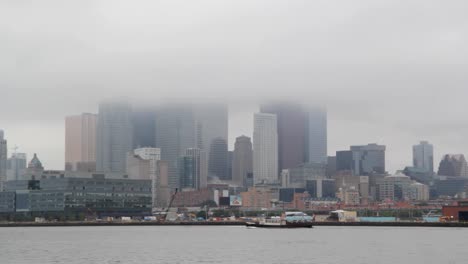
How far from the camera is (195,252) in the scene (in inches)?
4909

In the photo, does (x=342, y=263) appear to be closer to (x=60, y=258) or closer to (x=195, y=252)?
(x=195, y=252)

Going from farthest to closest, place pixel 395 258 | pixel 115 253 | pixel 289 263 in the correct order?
1. pixel 115 253
2. pixel 395 258
3. pixel 289 263

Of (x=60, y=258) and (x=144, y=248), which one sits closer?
(x=60, y=258)

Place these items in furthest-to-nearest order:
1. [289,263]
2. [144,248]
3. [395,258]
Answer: [144,248], [395,258], [289,263]

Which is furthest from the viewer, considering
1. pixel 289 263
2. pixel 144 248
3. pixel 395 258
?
pixel 144 248

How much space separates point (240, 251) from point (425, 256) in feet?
87.6

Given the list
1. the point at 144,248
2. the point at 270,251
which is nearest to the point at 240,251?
the point at 270,251

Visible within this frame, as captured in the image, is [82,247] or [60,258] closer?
[60,258]

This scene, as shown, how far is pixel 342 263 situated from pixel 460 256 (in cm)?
1818

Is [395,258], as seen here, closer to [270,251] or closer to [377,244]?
[270,251]

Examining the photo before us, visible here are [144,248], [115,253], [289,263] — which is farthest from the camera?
[144,248]

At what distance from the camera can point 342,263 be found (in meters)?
104

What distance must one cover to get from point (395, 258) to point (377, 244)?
33111mm

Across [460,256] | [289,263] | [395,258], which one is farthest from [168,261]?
[460,256]
